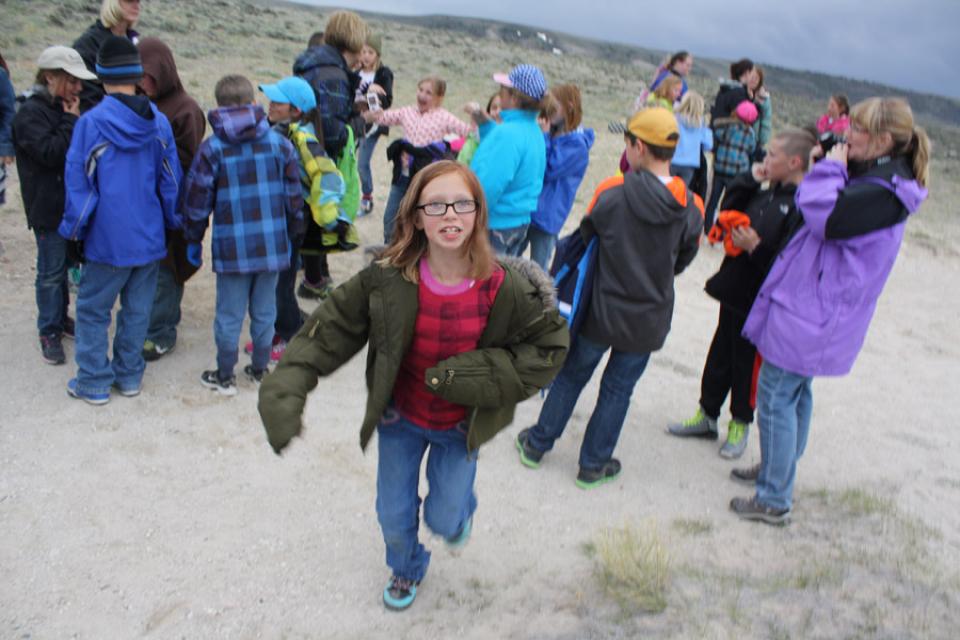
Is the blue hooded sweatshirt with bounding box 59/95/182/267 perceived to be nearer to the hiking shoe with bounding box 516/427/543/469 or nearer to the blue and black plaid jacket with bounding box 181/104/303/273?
the blue and black plaid jacket with bounding box 181/104/303/273

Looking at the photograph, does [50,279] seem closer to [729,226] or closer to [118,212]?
[118,212]

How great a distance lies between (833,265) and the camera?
3.80 meters

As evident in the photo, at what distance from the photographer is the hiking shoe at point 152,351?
5.52 m

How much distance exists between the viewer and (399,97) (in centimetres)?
1778

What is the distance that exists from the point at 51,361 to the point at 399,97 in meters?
13.7

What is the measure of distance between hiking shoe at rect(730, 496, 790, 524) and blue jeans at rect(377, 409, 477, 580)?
1.89 meters

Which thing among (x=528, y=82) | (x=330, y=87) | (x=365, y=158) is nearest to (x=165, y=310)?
(x=330, y=87)

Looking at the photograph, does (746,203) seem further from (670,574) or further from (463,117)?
(463,117)

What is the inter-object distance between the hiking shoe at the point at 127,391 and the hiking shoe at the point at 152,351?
1.54 ft

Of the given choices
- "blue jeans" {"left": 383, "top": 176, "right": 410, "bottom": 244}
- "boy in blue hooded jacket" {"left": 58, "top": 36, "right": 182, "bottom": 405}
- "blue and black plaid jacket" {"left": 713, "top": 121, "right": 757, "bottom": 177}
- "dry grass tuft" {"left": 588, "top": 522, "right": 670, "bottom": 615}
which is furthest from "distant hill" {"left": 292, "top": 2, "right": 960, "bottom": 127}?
"dry grass tuft" {"left": 588, "top": 522, "right": 670, "bottom": 615}

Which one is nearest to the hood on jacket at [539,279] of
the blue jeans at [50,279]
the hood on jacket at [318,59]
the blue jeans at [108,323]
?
the blue jeans at [108,323]

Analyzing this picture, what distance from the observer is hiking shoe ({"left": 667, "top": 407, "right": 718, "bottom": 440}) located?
5.37 meters

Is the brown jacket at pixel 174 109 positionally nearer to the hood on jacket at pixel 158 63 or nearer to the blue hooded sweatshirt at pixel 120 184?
the hood on jacket at pixel 158 63

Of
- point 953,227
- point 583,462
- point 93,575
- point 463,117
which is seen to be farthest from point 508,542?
Answer: point 463,117
